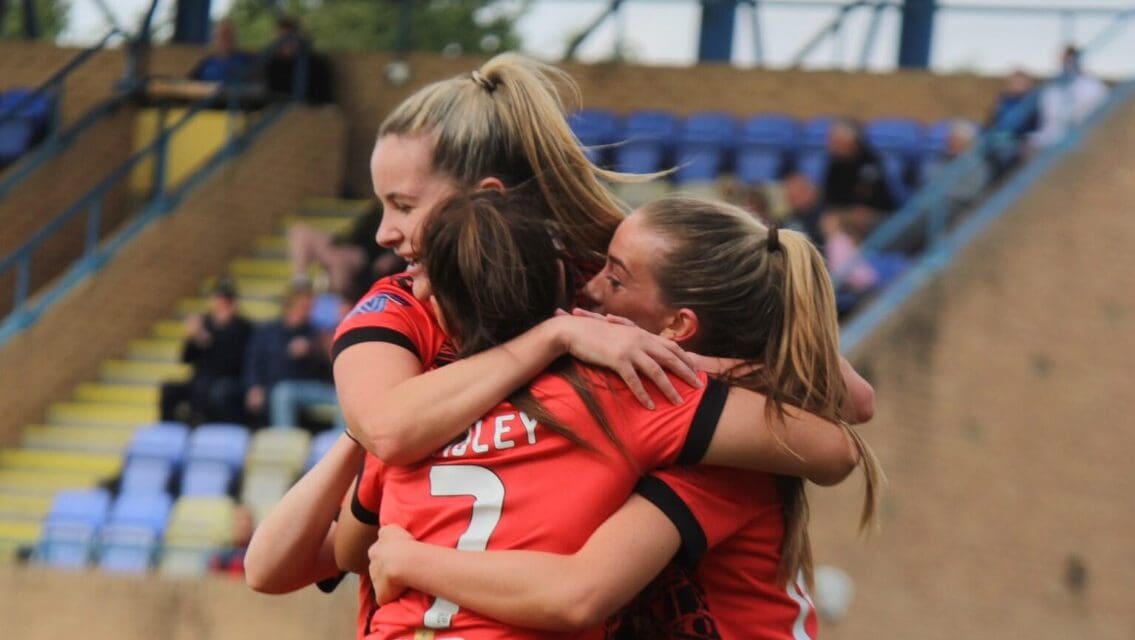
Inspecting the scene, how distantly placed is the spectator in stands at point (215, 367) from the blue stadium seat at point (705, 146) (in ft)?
9.87

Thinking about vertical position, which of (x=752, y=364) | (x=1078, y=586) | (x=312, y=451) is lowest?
(x=1078, y=586)

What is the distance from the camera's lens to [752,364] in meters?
2.79

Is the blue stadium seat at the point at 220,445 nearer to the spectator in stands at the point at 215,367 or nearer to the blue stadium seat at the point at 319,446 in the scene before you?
the spectator in stands at the point at 215,367

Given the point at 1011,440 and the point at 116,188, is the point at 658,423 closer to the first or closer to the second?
the point at 1011,440

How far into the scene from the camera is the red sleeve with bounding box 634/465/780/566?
2.63 m

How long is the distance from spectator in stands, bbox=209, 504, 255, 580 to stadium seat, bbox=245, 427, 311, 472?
451mm

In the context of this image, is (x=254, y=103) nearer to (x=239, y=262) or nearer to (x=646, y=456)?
(x=239, y=262)

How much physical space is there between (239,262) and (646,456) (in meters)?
10.9

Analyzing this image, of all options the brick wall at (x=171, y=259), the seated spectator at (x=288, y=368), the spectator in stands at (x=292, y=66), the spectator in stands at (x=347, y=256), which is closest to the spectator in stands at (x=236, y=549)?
the seated spectator at (x=288, y=368)

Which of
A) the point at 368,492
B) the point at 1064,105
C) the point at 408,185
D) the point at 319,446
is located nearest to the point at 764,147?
the point at 1064,105

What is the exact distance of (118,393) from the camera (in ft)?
39.7

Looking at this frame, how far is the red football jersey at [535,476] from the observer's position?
102 inches

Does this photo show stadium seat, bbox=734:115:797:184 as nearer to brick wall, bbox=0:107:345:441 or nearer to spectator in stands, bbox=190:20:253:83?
brick wall, bbox=0:107:345:441

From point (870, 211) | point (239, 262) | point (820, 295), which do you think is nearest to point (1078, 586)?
point (870, 211)
